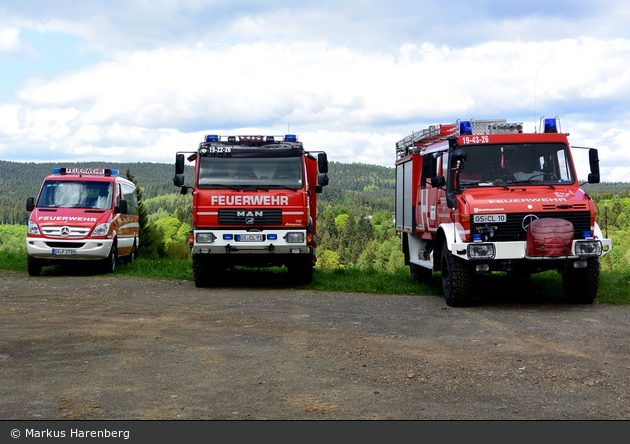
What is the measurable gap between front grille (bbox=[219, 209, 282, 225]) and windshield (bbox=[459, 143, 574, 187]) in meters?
3.94

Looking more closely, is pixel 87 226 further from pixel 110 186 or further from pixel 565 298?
pixel 565 298

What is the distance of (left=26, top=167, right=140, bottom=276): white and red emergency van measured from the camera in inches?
677

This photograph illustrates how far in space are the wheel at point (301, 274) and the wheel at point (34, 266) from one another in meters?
6.60

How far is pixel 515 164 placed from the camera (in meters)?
11.8

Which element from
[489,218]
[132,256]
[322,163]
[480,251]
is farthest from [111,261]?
[489,218]

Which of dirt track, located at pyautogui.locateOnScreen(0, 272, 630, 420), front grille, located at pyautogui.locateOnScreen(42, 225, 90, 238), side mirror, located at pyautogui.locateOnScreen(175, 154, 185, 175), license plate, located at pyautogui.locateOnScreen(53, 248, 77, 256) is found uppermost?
side mirror, located at pyautogui.locateOnScreen(175, 154, 185, 175)

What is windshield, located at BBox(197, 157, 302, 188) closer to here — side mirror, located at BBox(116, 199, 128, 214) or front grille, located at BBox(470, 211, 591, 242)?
front grille, located at BBox(470, 211, 591, 242)

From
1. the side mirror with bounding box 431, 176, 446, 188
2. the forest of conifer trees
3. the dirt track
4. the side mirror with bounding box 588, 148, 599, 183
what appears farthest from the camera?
the forest of conifer trees

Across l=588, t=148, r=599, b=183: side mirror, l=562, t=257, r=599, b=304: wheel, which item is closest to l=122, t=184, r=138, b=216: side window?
l=562, t=257, r=599, b=304: wheel

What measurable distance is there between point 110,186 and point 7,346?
35.3ft

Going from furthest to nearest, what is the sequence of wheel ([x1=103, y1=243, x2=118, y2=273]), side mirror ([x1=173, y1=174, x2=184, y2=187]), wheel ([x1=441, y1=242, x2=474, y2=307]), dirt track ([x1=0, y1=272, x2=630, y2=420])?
1. wheel ([x1=103, y1=243, x2=118, y2=273])
2. side mirror ([x1=173, y1=174, x2=184, y2=187])
3. wheel ([x1=441, y1=242, x2=474, y2=307])
4. dirt track ([x1=0, y1=272, x2=630, y2=420])

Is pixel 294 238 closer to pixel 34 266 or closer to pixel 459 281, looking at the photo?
pixel 459 281

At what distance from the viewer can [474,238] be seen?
1109 centimetres

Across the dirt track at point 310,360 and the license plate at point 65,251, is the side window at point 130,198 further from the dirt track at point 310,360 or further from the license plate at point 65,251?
the dirt track at point 310,360
